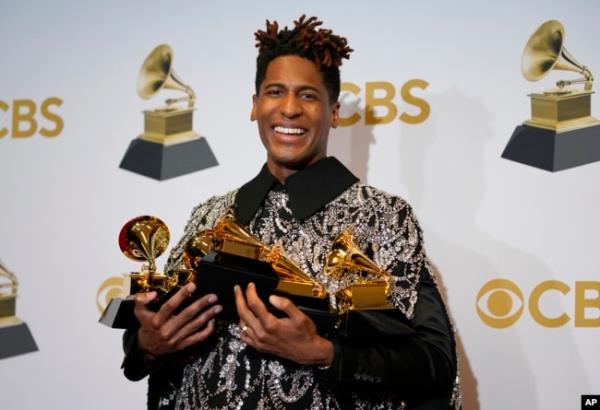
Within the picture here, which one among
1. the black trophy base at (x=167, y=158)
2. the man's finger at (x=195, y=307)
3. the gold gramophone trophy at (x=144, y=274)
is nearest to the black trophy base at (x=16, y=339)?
the black trophy base at (x=167, y=158)

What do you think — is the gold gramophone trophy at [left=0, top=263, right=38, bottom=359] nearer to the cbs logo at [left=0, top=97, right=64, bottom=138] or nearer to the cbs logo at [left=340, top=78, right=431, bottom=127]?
the cbs logo at [left=0, top=97, right=64, bottom=138]

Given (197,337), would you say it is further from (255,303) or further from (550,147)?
(550,147)

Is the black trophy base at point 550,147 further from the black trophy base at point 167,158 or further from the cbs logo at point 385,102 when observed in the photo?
the black trophy base at point 167,158

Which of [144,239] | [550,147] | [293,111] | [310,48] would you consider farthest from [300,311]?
[550,147]

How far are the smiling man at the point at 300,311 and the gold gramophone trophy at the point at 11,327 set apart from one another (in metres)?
0.80

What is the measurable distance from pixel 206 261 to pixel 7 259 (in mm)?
1177

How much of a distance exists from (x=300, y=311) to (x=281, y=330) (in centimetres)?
4

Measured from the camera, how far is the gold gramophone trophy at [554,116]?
5.34 feet

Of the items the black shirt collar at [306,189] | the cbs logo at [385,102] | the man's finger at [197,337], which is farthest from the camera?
the cbs logo at [385,102]

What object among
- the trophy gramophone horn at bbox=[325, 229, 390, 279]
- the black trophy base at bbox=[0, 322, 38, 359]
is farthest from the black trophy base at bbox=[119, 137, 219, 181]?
the trophy gramophone horn at bbox=[325, 229, 390, 279]

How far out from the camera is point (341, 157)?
1.77 m

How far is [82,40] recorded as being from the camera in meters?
2.04

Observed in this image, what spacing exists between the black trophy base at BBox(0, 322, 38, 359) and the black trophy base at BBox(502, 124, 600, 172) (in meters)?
1.32

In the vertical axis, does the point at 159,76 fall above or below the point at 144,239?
above
